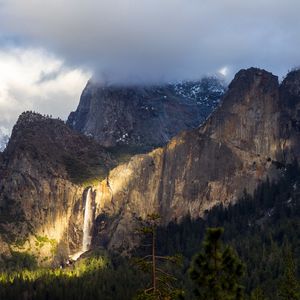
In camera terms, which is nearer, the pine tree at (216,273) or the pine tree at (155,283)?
the pine tree at (216,273)

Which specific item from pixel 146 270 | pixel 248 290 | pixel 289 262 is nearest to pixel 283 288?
pixel 289 262

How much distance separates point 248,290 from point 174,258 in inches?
6437

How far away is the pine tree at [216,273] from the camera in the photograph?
135 feet

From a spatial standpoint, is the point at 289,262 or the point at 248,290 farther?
the point at 248,290

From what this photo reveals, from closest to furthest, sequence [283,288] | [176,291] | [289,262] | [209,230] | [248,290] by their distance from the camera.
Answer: [209,230] → [176,291] → [283,288] → [289,262] → [248,290]

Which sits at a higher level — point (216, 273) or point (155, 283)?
point (216, 273)

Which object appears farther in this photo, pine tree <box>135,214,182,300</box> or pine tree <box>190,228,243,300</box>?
pine tree <box>135,214,182,300</box>

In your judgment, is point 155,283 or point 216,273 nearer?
point 216,273

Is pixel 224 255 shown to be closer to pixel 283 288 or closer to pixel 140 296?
pixel 140 296

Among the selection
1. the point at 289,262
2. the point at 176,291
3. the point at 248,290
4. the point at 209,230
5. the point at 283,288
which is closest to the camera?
the point at 209,230

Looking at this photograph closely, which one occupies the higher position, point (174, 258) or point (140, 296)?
point (174, 258)

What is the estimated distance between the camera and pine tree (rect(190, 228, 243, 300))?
4109 centimetres

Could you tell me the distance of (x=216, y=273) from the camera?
41.6 metres

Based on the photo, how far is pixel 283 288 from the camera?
105m
